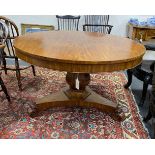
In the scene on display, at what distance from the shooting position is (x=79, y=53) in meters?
1.68

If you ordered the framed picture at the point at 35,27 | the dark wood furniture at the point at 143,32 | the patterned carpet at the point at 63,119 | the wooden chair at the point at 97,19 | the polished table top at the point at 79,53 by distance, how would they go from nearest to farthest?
1. the polished table top at the point at 79,53
2. the patterned carpet at the point at 63,119
3. the dark wood furniture at the point at 143,32
4. the wooden chair at the point at 97,19
5. the framed picture at the point at 35,27

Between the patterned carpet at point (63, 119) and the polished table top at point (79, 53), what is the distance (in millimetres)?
666

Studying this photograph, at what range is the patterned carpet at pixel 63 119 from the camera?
1.92 metres

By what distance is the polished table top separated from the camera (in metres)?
1.54

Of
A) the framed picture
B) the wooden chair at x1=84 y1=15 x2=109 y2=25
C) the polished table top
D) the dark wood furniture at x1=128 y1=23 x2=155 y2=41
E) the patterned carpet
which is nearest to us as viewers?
the polished table top

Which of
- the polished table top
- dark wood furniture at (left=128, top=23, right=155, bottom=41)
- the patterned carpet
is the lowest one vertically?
the patterned carpet

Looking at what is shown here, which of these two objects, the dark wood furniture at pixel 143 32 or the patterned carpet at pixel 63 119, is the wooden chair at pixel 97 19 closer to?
the dark wood furniture at pixel 143 32

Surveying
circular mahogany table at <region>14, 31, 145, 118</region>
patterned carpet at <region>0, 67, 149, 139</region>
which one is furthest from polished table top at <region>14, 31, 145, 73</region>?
patterned carpet at <region>0, 67, 149, 139</region>

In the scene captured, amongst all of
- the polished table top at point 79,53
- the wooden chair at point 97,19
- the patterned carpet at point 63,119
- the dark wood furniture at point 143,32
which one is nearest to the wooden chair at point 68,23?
the wooden chair at point 97,19

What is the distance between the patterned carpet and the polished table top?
666 millimetres

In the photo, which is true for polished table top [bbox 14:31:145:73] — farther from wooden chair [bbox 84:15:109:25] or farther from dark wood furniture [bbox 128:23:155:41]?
wooden chair [bbox 84:15:109:25]

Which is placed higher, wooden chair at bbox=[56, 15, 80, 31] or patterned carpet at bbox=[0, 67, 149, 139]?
wooden chair at bbox=[56, 15, 80, 31]

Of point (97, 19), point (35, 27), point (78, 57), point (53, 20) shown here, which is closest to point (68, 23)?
point (53, 20)

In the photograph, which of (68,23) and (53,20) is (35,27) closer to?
(53,20)
